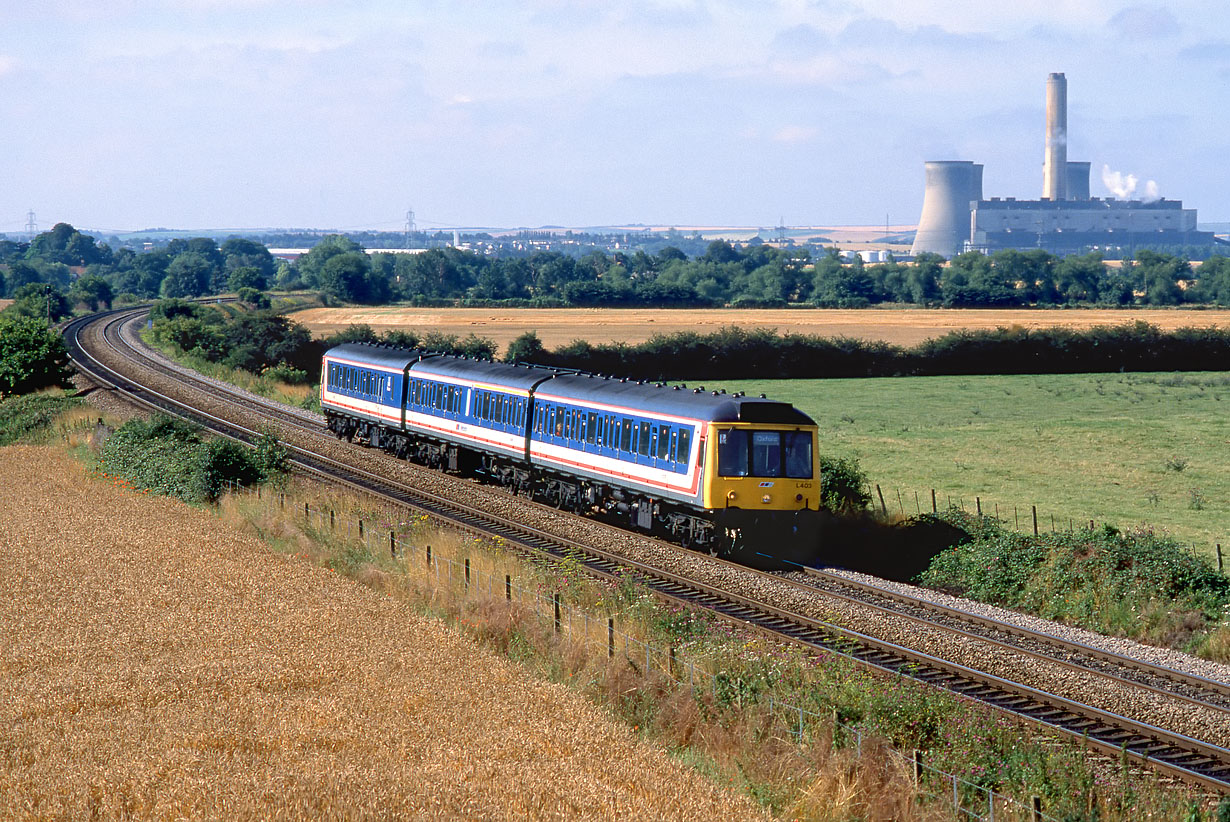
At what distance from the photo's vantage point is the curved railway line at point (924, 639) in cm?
1562

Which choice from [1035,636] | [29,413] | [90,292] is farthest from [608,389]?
[90,292]

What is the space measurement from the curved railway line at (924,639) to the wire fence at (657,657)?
1.92 m

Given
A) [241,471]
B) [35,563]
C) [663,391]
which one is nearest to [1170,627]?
[663,391]

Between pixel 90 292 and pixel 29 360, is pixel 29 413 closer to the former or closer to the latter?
pixel 29 360

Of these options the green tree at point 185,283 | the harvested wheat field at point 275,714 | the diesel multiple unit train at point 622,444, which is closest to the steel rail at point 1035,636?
the diesel multiple unit train at point 622,444

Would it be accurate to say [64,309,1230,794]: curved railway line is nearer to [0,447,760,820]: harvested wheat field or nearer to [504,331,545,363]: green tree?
[0,447,760,820]: harvested wheat field

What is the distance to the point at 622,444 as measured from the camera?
27.7 m

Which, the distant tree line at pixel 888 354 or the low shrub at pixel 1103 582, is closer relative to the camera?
the low shrub at pixel 1103 582

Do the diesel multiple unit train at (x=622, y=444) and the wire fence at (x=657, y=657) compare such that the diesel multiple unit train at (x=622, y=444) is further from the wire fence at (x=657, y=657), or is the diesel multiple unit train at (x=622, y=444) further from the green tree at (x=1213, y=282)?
the green tree at (x=1213, y=282)

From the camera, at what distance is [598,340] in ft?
295

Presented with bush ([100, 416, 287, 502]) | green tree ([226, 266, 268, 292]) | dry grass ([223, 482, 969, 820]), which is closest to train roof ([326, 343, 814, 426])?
dry grass ([223, 482, 969, 820])

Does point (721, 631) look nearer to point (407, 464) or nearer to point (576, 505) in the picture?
point (576, 505)

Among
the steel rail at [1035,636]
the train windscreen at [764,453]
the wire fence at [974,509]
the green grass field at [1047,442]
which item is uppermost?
the train windscreen at [764,453]

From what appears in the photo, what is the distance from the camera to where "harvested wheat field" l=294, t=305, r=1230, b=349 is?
9656 cm
